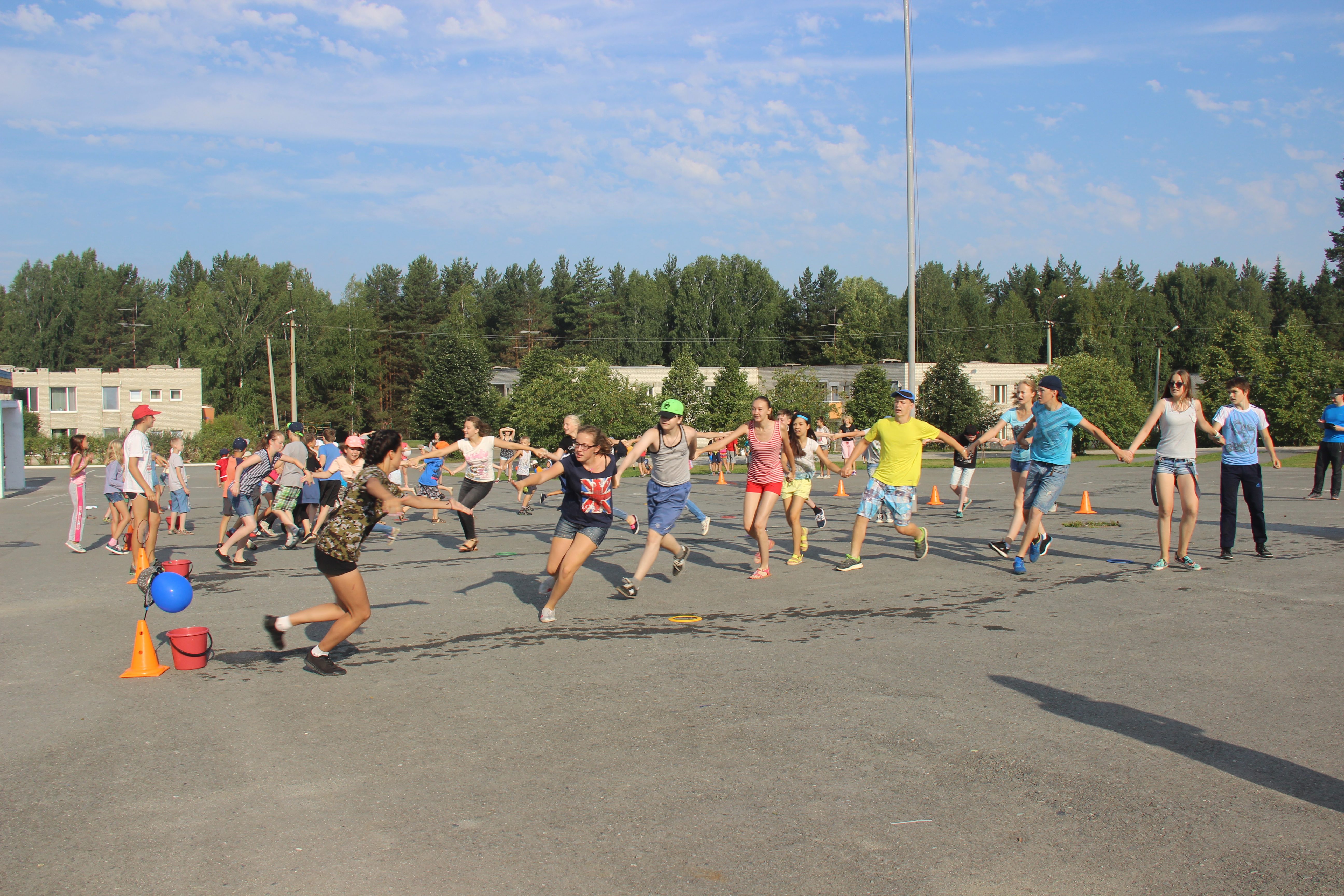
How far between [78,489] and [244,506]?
4.25m

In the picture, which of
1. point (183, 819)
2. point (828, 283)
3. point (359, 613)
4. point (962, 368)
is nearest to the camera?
point (183, 819)

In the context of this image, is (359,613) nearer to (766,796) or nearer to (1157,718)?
(766,796)

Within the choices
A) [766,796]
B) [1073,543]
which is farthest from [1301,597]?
[766,796]

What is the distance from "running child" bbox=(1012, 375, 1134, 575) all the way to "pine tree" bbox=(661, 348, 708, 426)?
55.0m

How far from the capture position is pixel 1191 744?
16.1 feet

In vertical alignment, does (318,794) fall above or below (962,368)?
below

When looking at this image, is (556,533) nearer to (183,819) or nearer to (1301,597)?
(183,819)

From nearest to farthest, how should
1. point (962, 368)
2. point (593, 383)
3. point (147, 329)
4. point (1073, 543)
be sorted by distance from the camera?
point (1073, 543) < point (593, 383) < point (962, 368) < point (147, 329)

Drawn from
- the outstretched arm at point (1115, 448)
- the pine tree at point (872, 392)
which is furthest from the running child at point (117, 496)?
the pine tree at point (872, 392)

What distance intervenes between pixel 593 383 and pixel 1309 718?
43860mm

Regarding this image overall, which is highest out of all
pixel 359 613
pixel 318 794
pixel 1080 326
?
pixel 1080 326

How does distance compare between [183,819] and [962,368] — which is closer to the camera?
[183,819]

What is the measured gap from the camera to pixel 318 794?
14.6ft

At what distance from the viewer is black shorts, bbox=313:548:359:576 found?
6500mm
